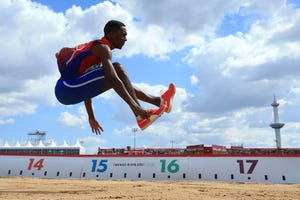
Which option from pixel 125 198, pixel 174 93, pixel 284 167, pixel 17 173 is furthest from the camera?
pixel 17 173

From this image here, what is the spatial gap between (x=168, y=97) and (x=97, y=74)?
5.34 feet

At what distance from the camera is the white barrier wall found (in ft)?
51.3

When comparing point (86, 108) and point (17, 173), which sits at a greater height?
point (86, 108)

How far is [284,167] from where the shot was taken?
615 inches

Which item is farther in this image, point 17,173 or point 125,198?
point 17,173

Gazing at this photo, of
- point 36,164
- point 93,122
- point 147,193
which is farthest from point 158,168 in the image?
point 93,122

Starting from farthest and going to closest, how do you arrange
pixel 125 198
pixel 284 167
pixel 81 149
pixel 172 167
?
pixel 81 149, pixel 172 167, pixel 284 167, pixel 125 198

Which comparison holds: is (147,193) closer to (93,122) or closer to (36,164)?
(93,122)

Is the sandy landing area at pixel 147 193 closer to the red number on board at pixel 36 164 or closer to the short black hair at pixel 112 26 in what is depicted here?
the short black hair at pixel 112 26

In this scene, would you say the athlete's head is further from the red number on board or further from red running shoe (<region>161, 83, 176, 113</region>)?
the red number on board

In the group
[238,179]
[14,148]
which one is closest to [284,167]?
[238,179]

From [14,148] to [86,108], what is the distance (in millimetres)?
51416

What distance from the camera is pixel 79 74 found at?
505cm

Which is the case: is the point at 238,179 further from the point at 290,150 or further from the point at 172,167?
the point at 290,150
